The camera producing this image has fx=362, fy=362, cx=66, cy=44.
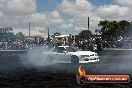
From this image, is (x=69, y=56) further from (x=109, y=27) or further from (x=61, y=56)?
(x=109, y=27)

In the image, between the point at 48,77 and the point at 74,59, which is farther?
the point at 74,59

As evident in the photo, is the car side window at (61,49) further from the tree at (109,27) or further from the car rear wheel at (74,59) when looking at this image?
the tree at (109,27)

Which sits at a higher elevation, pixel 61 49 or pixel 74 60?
pixel 61 49

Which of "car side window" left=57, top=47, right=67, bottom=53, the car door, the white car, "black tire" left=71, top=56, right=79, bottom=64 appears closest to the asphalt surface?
the white car

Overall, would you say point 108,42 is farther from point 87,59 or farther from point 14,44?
point 87,59

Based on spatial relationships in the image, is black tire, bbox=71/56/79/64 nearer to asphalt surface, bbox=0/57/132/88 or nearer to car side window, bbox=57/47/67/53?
car side window, bbox=57/47/67/53

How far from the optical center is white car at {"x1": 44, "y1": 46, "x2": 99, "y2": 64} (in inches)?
991

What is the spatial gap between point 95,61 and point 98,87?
1379 cm

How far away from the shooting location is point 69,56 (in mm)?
25656

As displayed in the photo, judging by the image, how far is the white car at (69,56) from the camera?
25.2 m

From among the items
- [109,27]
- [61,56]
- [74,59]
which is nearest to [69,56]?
[74,59]

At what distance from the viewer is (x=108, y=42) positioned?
139ft

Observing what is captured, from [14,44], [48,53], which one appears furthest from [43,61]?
[14,44]

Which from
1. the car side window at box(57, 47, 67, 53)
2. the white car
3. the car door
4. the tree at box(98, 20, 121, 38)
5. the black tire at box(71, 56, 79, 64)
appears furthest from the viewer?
the tree at box(98, 20, 121, 38)
